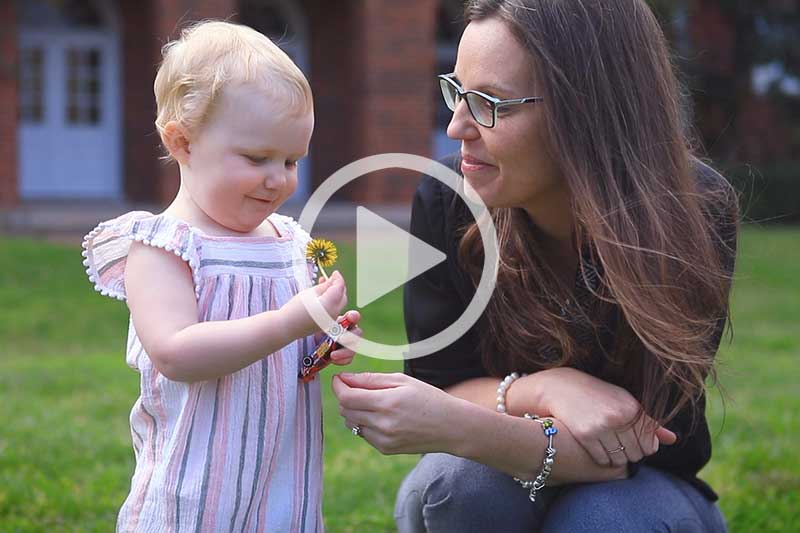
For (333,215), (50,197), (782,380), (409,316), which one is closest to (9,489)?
(409,316)

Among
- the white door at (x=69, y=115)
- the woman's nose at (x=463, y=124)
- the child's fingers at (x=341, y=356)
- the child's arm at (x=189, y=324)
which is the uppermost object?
the woman's nose at (x=463, y=124)

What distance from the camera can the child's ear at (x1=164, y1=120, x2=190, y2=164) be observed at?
6.64 feet

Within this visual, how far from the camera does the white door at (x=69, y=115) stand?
51.7ft

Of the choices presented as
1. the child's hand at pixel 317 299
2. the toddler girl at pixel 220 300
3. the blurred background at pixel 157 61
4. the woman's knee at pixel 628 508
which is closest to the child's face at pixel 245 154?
the toddler girl at pixel 220 300

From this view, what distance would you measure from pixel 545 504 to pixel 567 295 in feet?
1.58

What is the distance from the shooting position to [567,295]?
8.10 feet

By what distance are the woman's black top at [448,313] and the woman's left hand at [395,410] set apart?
44 cm

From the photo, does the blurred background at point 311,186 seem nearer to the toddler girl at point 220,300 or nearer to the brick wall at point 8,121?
the brick wall at point 8,121

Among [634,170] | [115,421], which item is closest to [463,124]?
[634,170]

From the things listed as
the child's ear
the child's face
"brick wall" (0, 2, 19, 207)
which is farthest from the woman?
"brick wall" (0, 2, 19, 207)

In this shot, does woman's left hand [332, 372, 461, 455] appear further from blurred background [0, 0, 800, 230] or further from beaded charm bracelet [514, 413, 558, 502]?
blurred background [0, 0, 800, 230]

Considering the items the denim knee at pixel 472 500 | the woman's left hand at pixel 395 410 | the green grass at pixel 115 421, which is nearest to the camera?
the woman's left hand at pixel 395 410

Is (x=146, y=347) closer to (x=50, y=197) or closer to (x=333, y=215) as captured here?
(x=333, y=215)

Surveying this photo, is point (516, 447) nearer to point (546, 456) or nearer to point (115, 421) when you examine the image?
point (546, 456)
